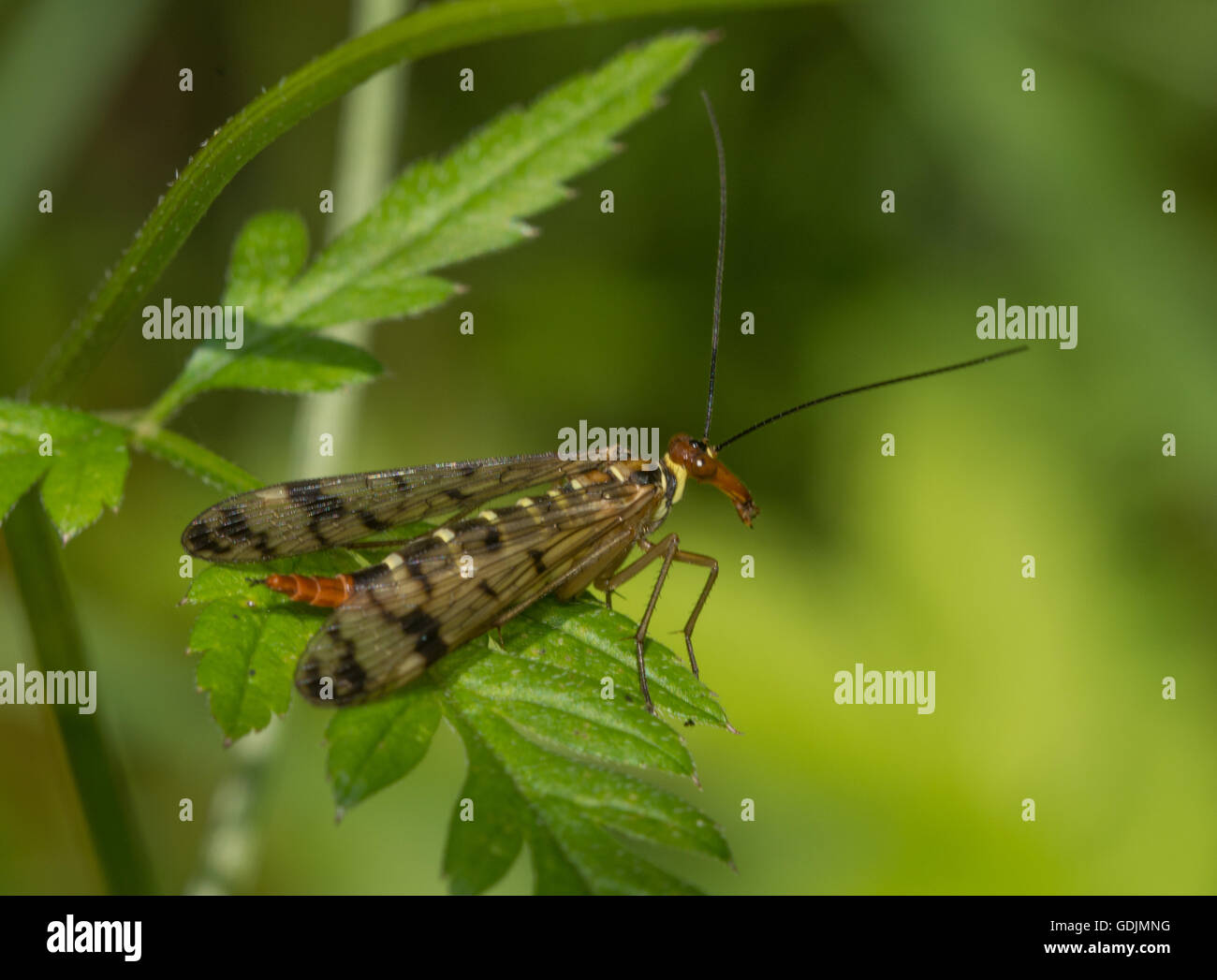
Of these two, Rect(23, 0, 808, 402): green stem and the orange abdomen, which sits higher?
Rect(23, 0, 808, 402): green stem

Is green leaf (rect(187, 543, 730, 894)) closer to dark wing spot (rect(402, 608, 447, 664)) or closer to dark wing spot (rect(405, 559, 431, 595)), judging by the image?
dark wing spot (rect(402, 608, 447, 664))

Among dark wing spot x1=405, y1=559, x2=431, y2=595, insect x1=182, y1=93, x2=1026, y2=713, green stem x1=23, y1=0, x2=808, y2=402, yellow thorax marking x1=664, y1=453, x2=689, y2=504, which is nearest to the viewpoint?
green stem x1=23, y1=0, x2=808, y2=402

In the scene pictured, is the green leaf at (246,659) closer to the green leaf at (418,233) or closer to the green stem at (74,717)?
the green stem at (74,717)

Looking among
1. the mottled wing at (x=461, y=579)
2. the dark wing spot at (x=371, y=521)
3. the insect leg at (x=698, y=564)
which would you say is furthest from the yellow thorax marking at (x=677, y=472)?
the dark wing spot at (x=371, y=521)

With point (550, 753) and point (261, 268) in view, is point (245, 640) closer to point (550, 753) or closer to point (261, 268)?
point (550, 753)

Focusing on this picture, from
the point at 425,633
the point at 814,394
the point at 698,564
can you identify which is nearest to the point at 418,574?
the point at 425,633

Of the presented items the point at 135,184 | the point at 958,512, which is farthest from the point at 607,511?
the point at 135,184

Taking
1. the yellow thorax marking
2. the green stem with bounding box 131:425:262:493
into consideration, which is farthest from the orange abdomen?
the yellow thorax marking

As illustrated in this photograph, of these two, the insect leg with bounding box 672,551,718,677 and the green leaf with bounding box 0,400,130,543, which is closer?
the green leaf with bounding box 0,400,130,543
